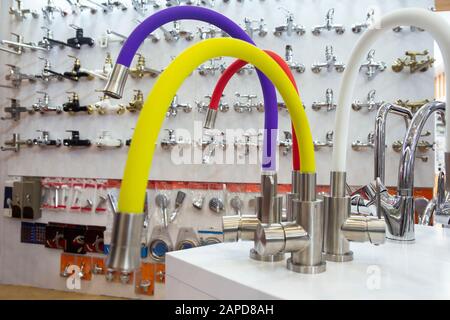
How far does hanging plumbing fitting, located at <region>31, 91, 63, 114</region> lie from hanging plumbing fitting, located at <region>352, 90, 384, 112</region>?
136 centimetres

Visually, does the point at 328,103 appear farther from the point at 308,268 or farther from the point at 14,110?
the point at 14,110

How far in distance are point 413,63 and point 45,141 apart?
1.64 metres

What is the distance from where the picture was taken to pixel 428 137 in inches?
52.6

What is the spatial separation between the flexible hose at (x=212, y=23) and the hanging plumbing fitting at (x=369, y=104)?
3.54 feet

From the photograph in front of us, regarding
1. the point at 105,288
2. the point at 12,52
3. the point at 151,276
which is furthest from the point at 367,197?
the point at 12,52

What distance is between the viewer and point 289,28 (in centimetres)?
145

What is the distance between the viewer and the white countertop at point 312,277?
1.07ft

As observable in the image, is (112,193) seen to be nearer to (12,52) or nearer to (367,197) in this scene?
(12,52)

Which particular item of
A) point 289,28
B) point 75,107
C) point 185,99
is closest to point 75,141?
point 75,107

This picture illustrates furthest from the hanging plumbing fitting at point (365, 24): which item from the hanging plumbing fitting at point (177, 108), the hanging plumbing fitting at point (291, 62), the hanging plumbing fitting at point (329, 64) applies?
the hanging plumbing fitting at point (177, 108)

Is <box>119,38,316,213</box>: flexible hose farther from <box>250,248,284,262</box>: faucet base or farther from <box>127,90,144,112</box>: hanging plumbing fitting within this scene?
<box>127,90,144,112</box>: hanging plumbing fitting

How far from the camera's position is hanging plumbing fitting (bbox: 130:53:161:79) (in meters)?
1.54

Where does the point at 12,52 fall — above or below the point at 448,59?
above
